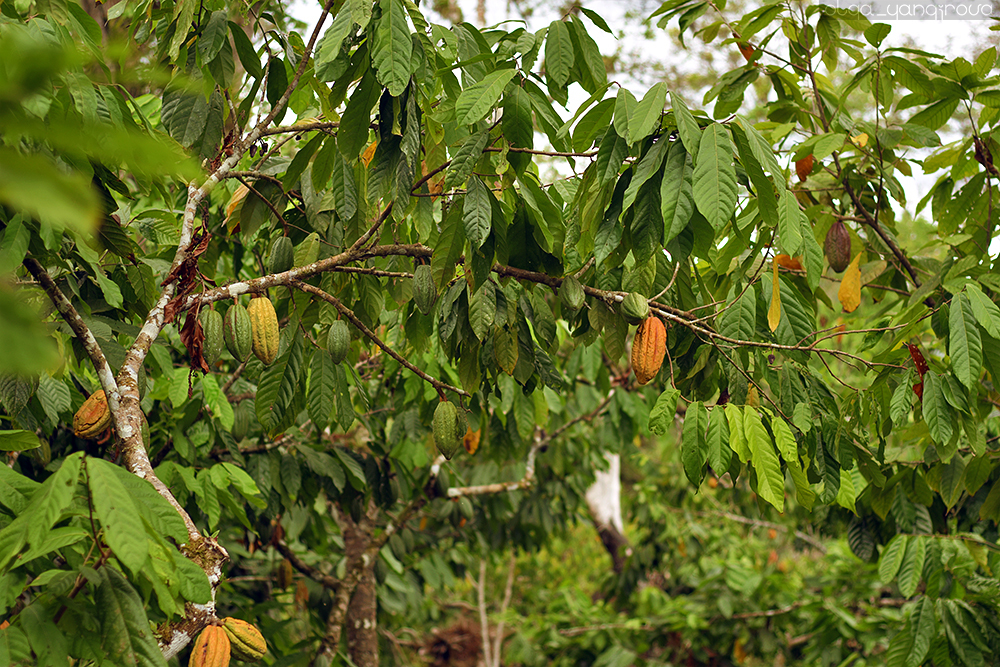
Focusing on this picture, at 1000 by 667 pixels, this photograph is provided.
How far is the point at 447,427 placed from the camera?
1.53 meters

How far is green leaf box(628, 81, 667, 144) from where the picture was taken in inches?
43.7

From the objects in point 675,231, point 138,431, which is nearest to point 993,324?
point 675,231

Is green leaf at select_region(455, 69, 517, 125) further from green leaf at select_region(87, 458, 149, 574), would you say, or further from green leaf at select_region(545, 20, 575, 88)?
green leaf at select_region(87, 458, 149, 574)

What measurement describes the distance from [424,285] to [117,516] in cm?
72

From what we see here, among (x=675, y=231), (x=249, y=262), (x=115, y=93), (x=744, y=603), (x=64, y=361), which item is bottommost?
(x=744, y=603)

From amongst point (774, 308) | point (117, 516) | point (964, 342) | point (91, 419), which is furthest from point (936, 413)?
point (91, 419)

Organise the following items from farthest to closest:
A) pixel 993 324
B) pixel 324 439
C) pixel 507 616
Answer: pixel 507 616
pixel 324 439
pixel 993 324

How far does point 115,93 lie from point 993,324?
1.67 metres

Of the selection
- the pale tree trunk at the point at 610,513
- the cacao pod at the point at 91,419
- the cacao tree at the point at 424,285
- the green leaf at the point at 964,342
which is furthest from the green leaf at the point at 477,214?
the pale tree trunk at the point at 610,513

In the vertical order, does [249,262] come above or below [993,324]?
below

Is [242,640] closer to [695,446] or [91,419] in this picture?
[91,419]

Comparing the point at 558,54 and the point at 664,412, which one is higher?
the point at 558,54

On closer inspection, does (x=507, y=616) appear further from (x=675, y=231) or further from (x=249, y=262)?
(x=675, y=231)

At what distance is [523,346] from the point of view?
151cm
